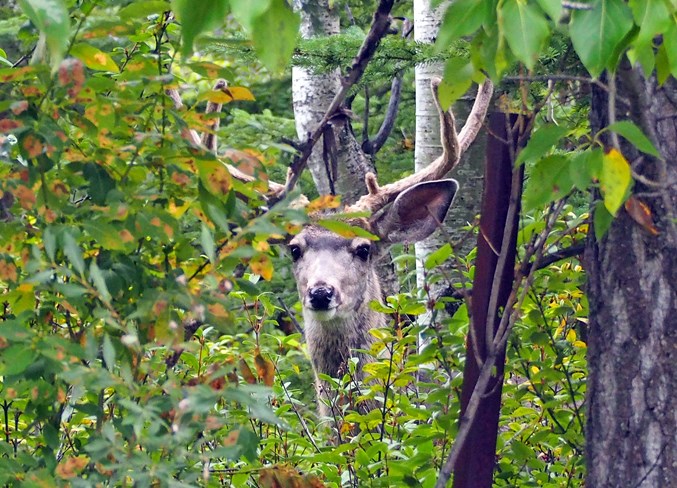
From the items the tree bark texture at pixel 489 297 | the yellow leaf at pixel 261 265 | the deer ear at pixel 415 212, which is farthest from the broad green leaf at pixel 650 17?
the deer ear at pixel 415 212

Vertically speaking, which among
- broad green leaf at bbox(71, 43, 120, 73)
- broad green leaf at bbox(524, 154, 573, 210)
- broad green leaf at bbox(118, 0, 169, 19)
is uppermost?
broad green leaf at bbox(118, 0, 169, 19)

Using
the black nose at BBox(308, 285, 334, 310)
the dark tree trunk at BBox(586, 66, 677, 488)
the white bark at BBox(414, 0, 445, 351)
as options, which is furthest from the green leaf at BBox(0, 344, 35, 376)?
the black nose at BBox(308, 285, 334, 310)

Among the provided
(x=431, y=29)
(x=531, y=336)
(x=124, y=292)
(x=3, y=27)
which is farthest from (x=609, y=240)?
(x=3, y=27)

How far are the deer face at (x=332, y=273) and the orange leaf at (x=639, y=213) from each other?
409 cm

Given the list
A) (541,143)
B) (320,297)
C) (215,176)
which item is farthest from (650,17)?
(320,297)

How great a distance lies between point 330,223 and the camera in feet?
9.06

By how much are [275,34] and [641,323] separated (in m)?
1.77

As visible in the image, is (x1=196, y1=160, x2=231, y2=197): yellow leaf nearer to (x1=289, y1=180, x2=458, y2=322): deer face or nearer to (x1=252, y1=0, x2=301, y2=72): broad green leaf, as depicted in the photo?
(x1=252, y1=0, x2=301, y2=72): broad green leaf

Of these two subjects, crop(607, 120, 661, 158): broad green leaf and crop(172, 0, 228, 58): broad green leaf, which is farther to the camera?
crop(607, 120, 661, 158): broad green leaf

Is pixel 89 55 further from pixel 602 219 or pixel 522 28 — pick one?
pixel 602 219

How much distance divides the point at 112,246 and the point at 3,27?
9390 mm

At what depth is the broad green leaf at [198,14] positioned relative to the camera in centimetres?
204

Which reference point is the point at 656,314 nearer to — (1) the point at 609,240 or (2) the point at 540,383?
(1) the point at 609,240

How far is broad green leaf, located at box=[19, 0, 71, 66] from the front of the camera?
1.76m
